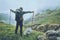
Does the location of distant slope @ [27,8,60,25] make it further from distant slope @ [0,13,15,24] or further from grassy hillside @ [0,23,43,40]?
distant slope @ [0,13,15,24]

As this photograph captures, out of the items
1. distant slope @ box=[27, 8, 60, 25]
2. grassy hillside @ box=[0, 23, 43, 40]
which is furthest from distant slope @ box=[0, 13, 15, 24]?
distant slope @ box=[27, 8, 60, 25]

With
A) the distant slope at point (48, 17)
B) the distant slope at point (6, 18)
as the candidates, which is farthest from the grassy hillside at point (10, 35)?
the distant slope at point (48, 17)

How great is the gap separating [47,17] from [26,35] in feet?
2.70

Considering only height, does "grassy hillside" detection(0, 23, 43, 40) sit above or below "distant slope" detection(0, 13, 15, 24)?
below

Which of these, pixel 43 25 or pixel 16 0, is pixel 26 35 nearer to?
pixel 43 25

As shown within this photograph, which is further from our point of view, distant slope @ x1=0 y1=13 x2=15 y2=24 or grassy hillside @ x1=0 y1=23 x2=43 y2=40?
distant slope @ x1=0 y1=13 x2=15 y2=24

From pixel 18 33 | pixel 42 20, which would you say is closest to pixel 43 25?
pixel 42 20

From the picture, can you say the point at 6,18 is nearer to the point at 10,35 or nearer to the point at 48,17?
the point at 10,35

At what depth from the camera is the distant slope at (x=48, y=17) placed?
882cm

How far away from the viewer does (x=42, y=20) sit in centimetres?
891

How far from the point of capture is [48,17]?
8.91 meters

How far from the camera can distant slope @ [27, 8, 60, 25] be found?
8.82 metres

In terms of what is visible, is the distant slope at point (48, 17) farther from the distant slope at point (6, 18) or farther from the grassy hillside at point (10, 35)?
the distant slope at point (6, 18)

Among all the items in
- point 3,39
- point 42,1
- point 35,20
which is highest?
point 42,1
